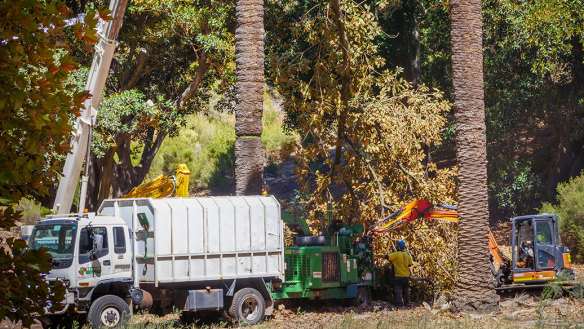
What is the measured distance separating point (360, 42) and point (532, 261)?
820cm

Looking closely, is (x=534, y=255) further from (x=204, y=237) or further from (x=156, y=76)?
(x=156, y=76)

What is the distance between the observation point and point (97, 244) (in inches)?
571

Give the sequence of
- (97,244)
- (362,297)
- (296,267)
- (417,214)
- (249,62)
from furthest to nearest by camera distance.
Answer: (362,297), (417,214), (296,267), (249,62), (97,244)

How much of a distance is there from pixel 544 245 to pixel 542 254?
280mm

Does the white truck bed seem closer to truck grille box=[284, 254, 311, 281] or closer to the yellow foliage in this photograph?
truck grille box=[284, 254, 311, 281]

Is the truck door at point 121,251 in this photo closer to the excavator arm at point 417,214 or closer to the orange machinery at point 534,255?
the excavator arm at point 417,214

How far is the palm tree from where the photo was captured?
16047mm

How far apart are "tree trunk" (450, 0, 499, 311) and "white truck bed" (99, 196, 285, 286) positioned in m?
4.12

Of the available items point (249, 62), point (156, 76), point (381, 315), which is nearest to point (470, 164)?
point (381, 315)

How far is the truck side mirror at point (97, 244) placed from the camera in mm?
14477

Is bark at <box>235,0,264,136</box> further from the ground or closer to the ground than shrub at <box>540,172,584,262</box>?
further from the ground

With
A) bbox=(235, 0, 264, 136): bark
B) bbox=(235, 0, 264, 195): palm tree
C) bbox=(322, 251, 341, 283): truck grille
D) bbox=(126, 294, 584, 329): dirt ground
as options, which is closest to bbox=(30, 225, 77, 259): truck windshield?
bbox=(126, 294, 584, 329): dirt ground

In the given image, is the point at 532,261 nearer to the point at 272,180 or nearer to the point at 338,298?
the point at 338,298

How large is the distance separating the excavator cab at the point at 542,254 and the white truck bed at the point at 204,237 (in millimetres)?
8225
